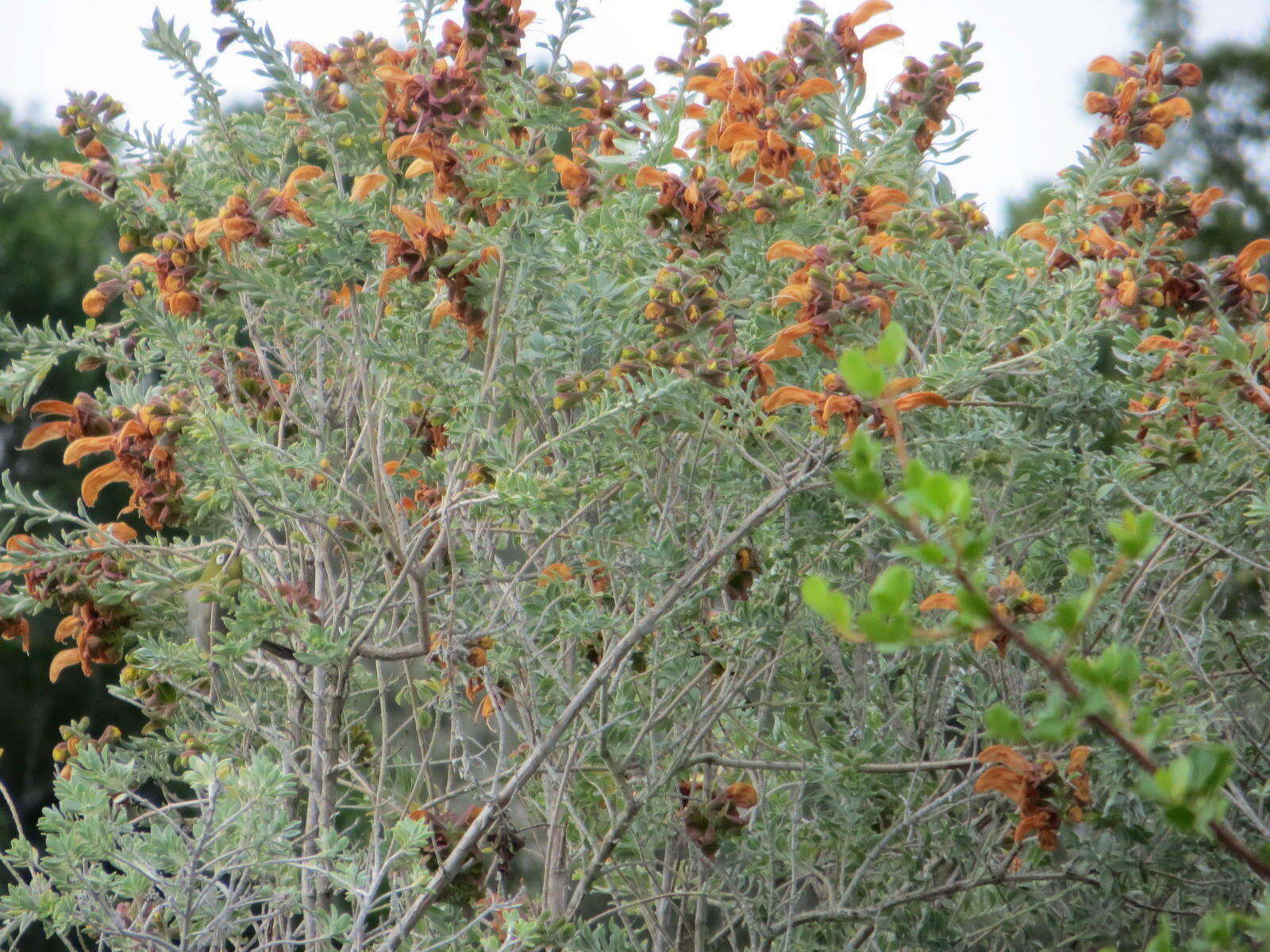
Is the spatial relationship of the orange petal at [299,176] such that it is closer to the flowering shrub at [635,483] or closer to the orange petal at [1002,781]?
the flowering shrub at [635,483]

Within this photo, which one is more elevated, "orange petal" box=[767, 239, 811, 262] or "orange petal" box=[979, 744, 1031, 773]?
"orange petal" box=[767, 239, 811, 262]

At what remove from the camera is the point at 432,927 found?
2.30 metres

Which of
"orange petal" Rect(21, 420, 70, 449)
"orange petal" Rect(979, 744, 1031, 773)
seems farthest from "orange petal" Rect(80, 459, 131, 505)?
"orange petal" Rect(979, 744, 1031, 773)

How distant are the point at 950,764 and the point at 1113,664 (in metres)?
1.27

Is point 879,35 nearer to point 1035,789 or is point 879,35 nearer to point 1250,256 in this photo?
point 1250,256

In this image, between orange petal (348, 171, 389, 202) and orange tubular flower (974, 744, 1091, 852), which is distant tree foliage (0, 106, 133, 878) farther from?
orange tubular flower (974, 744, 1091, 852)

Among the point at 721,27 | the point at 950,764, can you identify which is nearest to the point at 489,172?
the point at 721,27

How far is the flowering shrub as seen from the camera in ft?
6.07

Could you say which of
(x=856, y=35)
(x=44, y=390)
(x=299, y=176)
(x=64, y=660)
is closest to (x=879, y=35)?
(x=856, y=35)

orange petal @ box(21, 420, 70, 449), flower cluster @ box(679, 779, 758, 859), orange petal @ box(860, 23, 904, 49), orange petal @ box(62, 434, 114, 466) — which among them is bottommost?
flower cluster @ box(679, 779, 758, 859)

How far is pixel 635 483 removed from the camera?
225cm

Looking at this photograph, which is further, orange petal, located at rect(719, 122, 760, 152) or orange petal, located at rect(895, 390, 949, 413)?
orange petal, located at rect(719, 122, 760, 152)

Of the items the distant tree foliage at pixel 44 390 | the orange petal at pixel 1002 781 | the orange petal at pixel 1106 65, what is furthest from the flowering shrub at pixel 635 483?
the distant tree foliage at pixel 44 390

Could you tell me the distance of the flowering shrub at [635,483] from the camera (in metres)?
1.85
